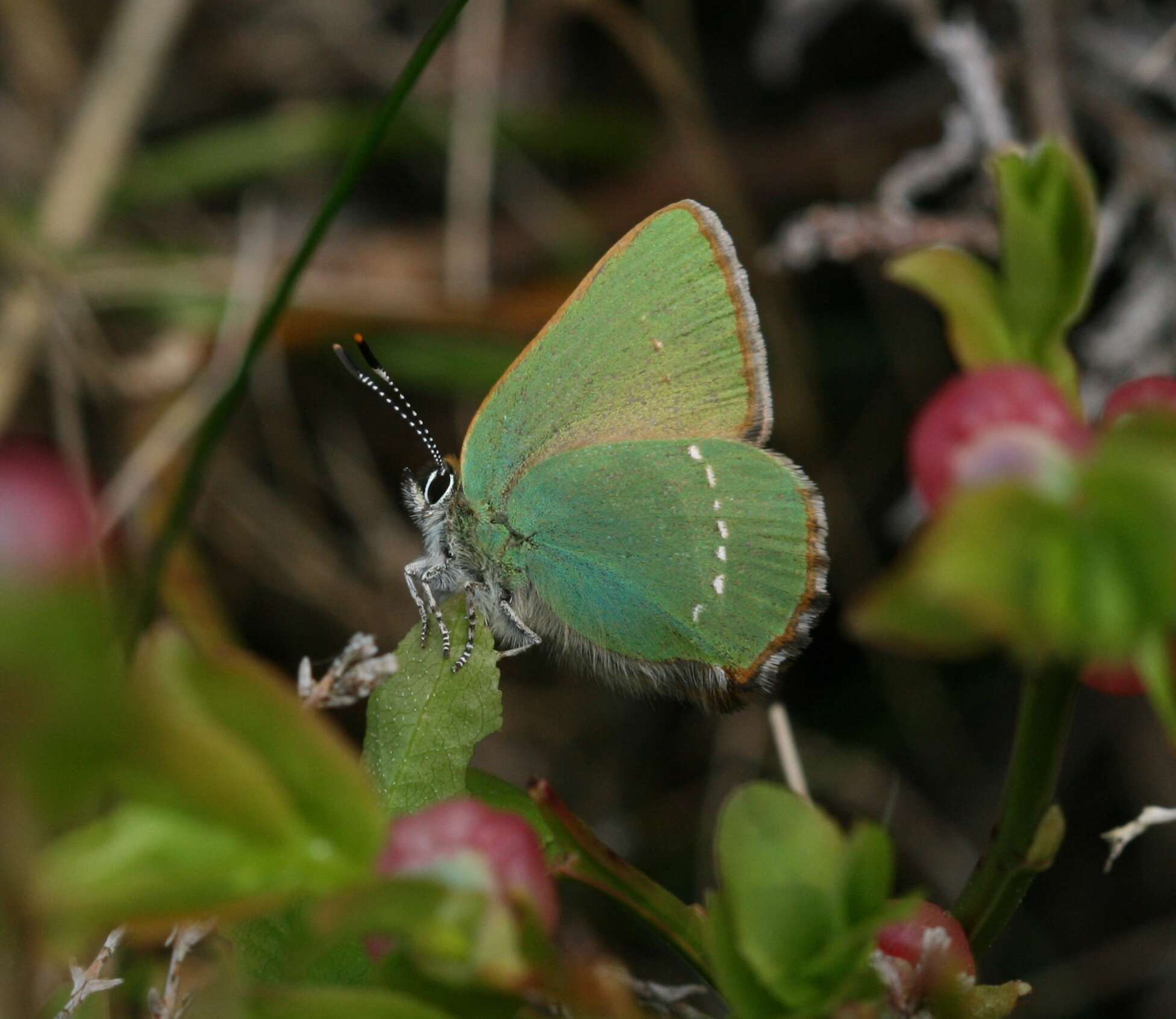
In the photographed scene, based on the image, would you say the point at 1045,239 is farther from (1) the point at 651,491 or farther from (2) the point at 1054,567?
(1) the point at 651,491

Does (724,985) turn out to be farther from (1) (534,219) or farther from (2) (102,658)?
(1) (534,219)

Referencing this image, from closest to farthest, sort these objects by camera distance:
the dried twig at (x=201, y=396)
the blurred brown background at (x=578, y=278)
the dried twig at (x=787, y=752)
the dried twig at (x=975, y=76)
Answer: the dried twig at (x=787, y=752)
the dried twig at (x=975, y=76)
the blurred brown background at (x=578, y=278)
the dried twig at (x=201, y=396)

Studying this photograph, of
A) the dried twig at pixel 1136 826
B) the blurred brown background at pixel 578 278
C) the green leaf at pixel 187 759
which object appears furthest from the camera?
the blurred brown background at pixel 578 278

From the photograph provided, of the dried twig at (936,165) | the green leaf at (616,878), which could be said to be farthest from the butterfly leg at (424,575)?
the dried twig at (936,165)

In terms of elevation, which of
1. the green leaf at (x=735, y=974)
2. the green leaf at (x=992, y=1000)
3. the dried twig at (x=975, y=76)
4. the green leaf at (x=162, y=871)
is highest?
the dried twig at (x=975, y=76)

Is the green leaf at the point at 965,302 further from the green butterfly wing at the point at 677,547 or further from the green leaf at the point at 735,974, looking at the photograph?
the green butterfly wing at the point at 677,547

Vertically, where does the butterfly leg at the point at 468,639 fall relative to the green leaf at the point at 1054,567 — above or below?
below

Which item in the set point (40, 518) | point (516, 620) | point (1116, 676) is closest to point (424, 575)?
point (516, 620)
